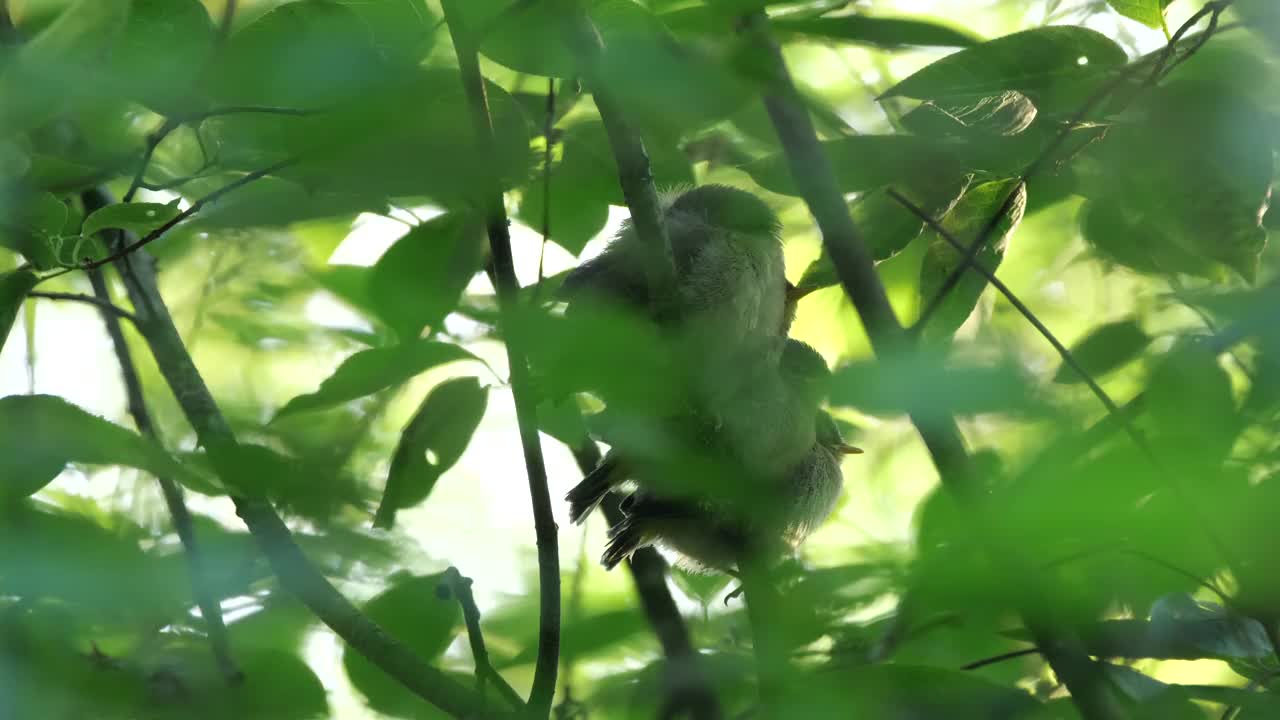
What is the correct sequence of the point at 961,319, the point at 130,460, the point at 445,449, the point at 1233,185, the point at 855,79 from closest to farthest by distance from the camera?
the point at 130,460 → the point at 1233,185 → the point at 961,319 → the point at 445,449 → the point at 855,79

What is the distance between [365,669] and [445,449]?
34cm

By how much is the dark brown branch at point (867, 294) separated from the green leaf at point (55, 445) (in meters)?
0.56

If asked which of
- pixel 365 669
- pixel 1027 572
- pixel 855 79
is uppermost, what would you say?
pixel 855 79

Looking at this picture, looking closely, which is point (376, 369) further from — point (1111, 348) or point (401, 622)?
point (1111, 348)

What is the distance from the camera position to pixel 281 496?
39.3 inches

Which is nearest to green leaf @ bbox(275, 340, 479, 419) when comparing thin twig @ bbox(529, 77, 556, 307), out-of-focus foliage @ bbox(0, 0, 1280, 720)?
out-of-focus foliage @ bbox(0, 0, 1280, 720)

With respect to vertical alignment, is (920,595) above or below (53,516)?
below

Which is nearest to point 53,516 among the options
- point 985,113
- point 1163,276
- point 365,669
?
point 365,669

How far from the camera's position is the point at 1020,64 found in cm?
115

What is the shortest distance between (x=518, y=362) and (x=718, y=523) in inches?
39.6

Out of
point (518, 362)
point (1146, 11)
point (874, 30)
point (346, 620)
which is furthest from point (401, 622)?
point (1146, 11)

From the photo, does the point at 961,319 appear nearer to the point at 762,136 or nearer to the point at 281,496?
the point at 762,136

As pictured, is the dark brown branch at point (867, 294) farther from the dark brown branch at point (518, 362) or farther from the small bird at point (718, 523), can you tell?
the small bird at point (718, 523)

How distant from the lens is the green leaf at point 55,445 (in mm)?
913
